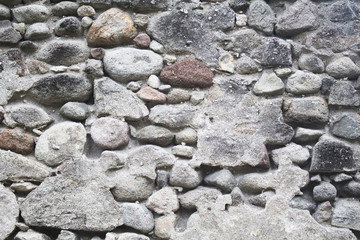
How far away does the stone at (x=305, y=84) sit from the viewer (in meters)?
1.52

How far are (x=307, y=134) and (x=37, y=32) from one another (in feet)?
3.77

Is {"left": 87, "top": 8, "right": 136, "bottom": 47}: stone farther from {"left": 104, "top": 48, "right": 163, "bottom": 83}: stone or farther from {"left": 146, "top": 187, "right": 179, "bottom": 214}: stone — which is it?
{"left": 146, "top": 187, "right": 179, "bottom": 214}: stone

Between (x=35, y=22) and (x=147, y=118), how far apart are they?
2.07ft

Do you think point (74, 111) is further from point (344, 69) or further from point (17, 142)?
point (344, 69)

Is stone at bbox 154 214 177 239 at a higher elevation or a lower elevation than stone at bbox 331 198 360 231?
lower

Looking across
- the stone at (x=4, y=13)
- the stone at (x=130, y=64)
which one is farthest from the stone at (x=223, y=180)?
the stone at (x=4, y=13)

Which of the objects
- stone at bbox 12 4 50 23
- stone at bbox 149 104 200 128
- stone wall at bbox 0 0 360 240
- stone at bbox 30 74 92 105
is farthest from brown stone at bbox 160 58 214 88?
stone at bbox 12 4 50 23

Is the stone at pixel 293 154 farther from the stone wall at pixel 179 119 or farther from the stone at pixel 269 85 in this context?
the stone at pixel 269 85

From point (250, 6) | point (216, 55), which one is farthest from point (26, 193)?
point (250, 6)

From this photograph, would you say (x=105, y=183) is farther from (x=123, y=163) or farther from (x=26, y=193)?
(x=26, y=193)

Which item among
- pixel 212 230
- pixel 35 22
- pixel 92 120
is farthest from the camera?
pixel 35 22

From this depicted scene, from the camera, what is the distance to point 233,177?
56.9 inches

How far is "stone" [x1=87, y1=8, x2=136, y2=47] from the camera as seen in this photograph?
1550 mm

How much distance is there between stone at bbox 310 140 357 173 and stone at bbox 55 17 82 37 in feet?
3.49
